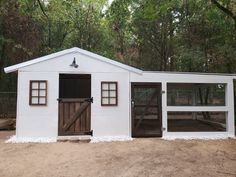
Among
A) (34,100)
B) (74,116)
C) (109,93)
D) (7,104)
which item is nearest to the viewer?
(34,100)

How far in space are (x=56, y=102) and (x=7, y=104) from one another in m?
5.38

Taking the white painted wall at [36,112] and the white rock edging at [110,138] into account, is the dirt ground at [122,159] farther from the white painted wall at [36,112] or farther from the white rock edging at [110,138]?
the white painted wall at [36,112]

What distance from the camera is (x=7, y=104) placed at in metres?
12.5

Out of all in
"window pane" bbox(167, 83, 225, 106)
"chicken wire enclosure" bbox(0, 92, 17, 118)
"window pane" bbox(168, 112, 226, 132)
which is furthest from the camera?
"chicken wire enclosure" bbox(0, 92, 17, 118)

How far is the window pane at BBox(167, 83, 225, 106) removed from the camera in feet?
38.4

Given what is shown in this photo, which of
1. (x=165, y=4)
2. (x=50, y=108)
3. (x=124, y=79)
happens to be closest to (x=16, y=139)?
(x=50, y=108)

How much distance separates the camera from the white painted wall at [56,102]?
8.12m

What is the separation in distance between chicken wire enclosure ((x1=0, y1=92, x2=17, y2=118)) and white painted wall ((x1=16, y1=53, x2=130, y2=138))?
15.7ft

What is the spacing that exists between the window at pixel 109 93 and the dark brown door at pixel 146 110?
68 centimetres

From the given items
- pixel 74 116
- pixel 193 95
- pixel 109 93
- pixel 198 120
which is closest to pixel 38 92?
pixel 74 116

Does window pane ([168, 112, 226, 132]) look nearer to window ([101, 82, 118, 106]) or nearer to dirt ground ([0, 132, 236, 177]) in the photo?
dirt ground ([0, 132, 236, 177])

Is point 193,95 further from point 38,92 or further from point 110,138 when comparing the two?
point 38,92

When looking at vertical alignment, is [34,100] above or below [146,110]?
above

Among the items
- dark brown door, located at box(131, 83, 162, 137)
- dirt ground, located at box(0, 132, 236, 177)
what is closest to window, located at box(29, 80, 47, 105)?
dirt ground, located at box(0, 132, 236, 177)
